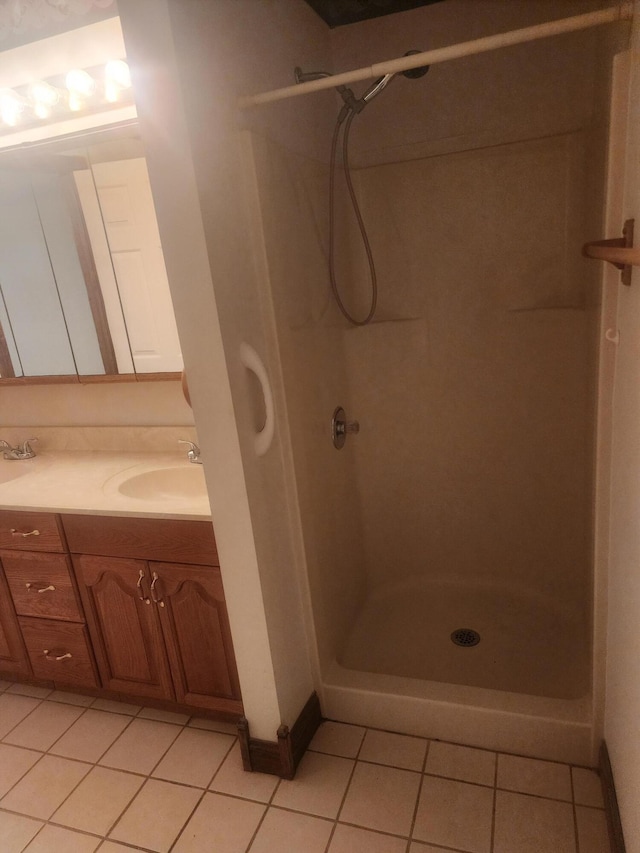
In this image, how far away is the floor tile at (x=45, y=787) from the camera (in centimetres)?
157

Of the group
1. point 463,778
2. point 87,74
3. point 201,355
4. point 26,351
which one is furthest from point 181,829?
point 87,74

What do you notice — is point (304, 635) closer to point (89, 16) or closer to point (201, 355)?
point (201, 355)

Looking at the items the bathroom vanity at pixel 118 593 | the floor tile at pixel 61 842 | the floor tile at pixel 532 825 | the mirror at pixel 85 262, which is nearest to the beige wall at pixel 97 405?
the mirror at pixel 85 262

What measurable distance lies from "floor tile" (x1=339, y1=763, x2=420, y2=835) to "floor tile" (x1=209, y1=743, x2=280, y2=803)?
0.23 meters

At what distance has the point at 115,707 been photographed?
1923mm

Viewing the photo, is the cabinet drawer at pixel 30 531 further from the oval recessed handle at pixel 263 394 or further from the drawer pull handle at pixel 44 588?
the oval recessed handle at pixel 263 394

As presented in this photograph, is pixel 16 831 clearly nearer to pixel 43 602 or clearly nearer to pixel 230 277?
pixel 43 602

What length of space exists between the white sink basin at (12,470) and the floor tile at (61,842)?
1.13 metres

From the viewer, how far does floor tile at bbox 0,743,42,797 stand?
1.67 m

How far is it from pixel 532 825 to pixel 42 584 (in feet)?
5.20

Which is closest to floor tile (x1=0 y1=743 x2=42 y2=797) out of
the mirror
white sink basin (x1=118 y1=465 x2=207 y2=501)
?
white sink basin (x1=118 y1=465 x2=207 y2=501)

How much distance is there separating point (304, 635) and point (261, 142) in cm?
139

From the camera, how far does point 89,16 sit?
1.69 metres

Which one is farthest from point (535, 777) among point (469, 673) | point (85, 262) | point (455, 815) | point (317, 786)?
point (85, 262)
